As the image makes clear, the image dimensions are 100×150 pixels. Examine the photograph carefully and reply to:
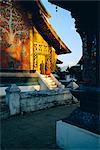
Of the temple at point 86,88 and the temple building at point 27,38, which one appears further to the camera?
the temple building at point 27,38

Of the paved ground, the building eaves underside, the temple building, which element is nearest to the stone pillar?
the paved ground

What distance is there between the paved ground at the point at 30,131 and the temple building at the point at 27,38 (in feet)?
16.3

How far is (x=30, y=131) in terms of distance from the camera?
307 inches

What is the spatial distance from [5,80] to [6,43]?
7.71 ft

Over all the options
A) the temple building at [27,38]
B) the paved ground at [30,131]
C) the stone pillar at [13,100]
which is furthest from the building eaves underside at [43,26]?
the paved ground at [30,131]

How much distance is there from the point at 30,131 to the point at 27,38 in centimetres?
891

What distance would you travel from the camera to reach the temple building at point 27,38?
46.3 ft

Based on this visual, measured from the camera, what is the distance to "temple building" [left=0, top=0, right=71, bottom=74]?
14.1 metres

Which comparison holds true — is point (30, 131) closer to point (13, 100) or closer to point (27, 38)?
point (13, 100)

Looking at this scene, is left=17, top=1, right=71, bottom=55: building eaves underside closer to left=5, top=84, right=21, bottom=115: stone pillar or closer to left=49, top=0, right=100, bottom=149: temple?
left=5, top=84, right=21, bottom=115: stone pillar

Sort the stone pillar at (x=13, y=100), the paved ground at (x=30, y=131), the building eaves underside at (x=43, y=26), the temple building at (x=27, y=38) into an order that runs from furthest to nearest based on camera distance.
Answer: the building eaves underside at (x=43, y=26) < the temple building at (x=27, y=38) < the stone pillar at (x=13, y=100) < the paved ground at (x=30, y=131)

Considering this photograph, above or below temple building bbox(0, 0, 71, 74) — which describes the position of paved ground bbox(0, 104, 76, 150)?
below

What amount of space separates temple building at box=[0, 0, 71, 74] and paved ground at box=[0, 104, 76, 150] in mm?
4973

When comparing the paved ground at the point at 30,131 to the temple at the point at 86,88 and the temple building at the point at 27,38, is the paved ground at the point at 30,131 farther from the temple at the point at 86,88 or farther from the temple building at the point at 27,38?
the temple building at the point at 27,38
